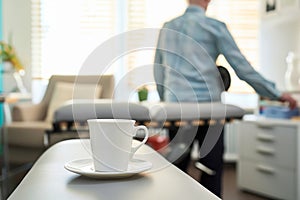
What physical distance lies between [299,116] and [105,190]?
8.01 feet

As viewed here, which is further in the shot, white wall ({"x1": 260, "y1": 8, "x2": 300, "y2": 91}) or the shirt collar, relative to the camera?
white wall ({"x1": 260, "y1": 8, "x2": 300, "y2": 91})

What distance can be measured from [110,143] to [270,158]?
88.8 inches

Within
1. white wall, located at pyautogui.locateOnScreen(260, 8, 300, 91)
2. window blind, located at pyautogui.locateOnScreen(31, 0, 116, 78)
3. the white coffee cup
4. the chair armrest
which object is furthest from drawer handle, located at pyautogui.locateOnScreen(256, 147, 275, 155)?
the white coffee cup

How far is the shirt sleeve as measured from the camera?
100 cm

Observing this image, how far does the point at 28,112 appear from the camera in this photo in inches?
134

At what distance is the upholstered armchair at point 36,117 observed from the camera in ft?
9.66

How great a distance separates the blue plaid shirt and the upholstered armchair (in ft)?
5.31

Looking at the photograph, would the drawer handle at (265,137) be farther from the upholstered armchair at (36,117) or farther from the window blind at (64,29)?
the window blind at (64,29)

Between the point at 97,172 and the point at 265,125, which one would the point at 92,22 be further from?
the point at 97,172

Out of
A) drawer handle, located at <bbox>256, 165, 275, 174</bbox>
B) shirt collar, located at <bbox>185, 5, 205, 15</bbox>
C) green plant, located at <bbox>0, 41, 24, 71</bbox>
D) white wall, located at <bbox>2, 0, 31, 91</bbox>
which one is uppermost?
white wall, located at <bbox>2, 0, 31, 91</bbox>

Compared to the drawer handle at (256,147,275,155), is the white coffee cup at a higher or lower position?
higher

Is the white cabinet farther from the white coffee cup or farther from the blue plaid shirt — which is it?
the white coffee cup

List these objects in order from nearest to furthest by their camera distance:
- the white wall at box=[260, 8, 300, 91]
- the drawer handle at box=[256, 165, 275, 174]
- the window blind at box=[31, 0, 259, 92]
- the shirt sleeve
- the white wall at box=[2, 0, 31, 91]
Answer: the shirt sleeve → the drawer handle at box=[256, 165, 275, 174] → the white wall at box=[260, 8, 300, 91] → the window blind at box=[31, 0, 259, 92] → the white wall at box=[2, 0, 31, 91]

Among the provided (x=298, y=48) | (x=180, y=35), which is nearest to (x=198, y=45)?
(x=180, y=35)
